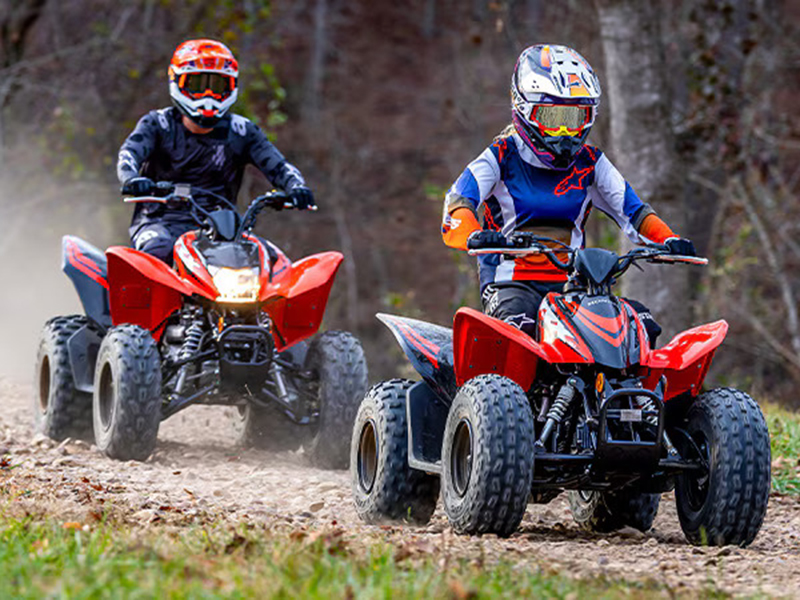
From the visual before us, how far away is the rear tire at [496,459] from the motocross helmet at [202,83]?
149 inches

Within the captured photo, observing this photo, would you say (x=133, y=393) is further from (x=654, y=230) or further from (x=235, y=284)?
(x=654, y=230)

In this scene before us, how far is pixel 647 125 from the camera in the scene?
457 inches

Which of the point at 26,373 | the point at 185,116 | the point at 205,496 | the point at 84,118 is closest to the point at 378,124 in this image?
the point at 84,118

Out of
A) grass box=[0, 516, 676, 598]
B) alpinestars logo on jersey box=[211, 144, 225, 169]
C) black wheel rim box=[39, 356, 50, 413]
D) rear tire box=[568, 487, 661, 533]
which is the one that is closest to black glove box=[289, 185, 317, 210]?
alpinestars logo on jersey box=[211, 144, 225, 169]

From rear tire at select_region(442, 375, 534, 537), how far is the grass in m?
0.77

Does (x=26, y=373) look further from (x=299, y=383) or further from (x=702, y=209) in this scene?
(x=702, y=209)

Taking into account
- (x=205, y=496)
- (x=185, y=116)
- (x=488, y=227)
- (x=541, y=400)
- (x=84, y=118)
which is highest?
(x=84, y=118)

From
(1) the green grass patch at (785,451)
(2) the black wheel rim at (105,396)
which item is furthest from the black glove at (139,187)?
(1) the green grass patch at (785,451)

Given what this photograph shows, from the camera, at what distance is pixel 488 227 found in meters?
6.48

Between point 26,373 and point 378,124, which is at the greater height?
point 378,124

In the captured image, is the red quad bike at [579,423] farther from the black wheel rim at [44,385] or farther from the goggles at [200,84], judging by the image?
the black wheel rim at [44,385]

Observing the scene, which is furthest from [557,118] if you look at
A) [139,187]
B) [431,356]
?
[139,187]

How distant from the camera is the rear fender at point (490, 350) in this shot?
566 centimetres

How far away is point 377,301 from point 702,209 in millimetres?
10424
